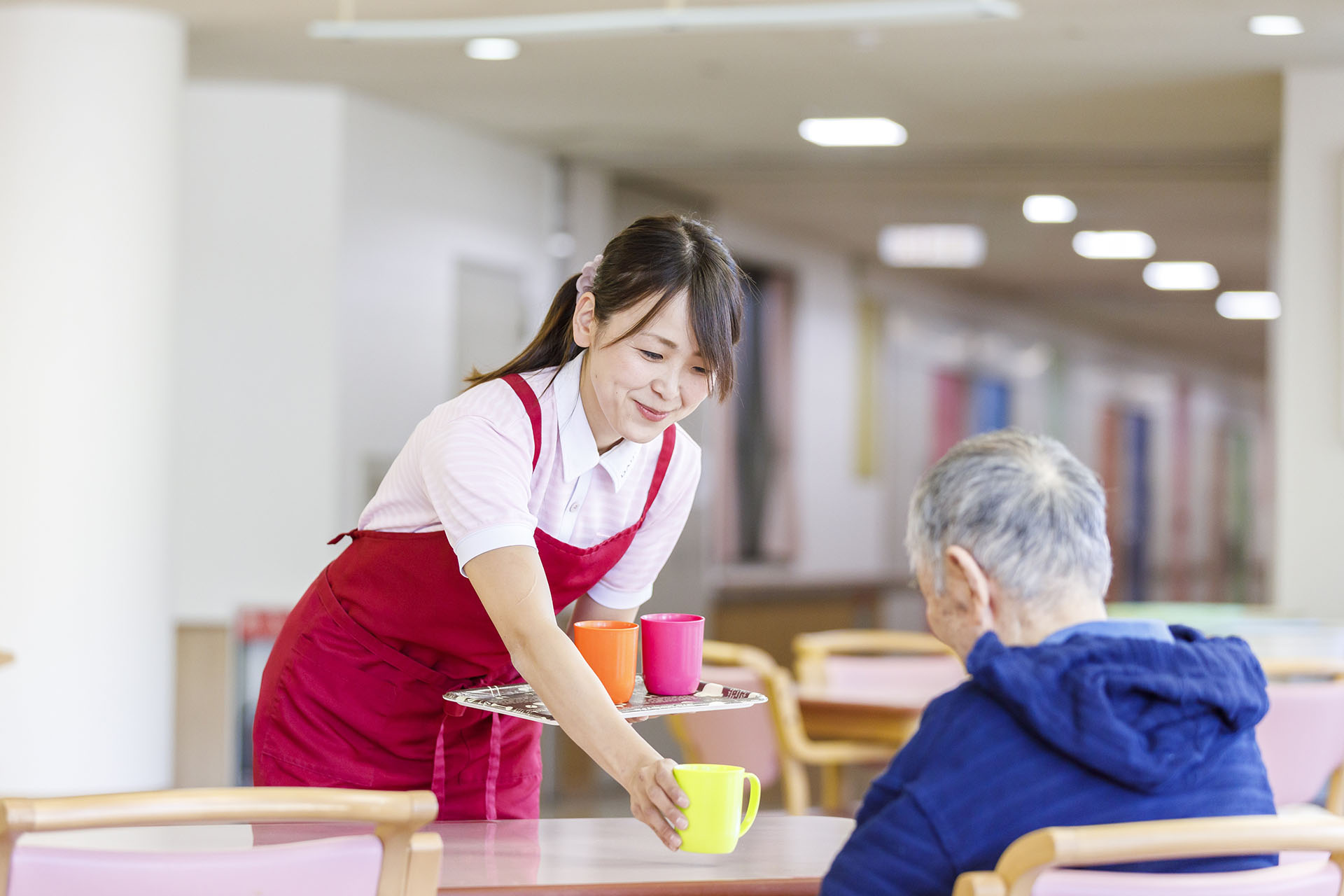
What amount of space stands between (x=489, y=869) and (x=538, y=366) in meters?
0.66

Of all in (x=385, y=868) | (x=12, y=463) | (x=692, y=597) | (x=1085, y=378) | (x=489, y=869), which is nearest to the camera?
(x=385, y=868)

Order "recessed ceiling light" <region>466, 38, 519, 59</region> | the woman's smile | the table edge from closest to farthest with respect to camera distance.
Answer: the table edge → the woman's smile → "recessed ceiling light" <region>466, 38, 519, 59</region>

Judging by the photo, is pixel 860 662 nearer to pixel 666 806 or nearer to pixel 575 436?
pixel 575 436

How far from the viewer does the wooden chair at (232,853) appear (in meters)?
1.03

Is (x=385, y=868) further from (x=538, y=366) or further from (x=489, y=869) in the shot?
(x=538, y=366)

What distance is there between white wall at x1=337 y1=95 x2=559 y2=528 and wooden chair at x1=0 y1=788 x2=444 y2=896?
445 centimetres

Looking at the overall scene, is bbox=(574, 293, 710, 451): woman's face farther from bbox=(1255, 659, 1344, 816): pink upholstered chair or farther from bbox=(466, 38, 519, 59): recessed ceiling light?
bbox=(466, 38, 519, 59): recessed ceiling light

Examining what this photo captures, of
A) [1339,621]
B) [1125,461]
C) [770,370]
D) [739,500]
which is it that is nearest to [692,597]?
[739,500]

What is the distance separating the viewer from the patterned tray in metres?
Answer: 1.54

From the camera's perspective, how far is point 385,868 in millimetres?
1100

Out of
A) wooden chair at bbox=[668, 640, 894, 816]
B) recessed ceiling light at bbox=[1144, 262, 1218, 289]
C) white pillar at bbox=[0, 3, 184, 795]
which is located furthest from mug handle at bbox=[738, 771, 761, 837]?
recessed ceiling light at bbox=[1144, 262, 1218, 289]

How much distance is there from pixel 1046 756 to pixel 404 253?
192 inches

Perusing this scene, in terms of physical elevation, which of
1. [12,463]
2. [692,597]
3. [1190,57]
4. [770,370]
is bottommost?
[692,597]

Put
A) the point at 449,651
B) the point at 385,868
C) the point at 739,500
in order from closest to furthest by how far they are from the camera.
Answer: the point at 385,868
the point at 449,651
the point at 739,500
